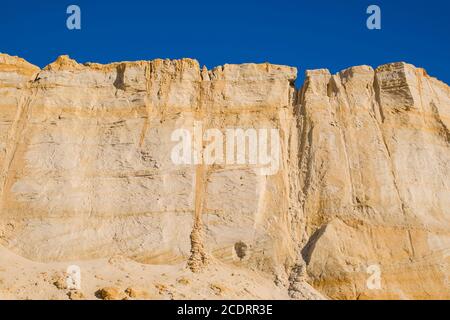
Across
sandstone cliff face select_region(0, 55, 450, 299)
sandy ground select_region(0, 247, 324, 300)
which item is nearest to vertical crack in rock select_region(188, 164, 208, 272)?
sandstone cliff face select_region(0, 55, 450, 299)

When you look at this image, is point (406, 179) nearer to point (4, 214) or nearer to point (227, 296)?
point (227, 296)

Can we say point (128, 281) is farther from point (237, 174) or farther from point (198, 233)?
point (237, 174)

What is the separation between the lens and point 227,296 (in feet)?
57.4

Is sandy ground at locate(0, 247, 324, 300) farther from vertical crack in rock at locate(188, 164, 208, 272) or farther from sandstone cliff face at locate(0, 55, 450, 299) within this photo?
sandstone cliff face at locate(0, 55, 450, 299)

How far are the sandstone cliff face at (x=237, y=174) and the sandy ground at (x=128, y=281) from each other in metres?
0.38

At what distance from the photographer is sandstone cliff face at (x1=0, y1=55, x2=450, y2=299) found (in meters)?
18.9

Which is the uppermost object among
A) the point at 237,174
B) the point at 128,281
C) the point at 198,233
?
the point at 237,174

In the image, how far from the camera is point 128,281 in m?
17.9

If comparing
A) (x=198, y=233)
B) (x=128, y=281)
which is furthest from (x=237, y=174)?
(x=128, y=281)

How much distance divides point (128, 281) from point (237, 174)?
15.7 feet

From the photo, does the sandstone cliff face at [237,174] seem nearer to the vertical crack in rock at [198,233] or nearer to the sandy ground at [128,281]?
the vertical crack in rock at [198,233]

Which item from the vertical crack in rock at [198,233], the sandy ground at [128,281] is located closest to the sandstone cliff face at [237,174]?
the vertical crack in rock at [198,233]

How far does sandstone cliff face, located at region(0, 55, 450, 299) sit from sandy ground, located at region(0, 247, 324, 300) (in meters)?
0.38
